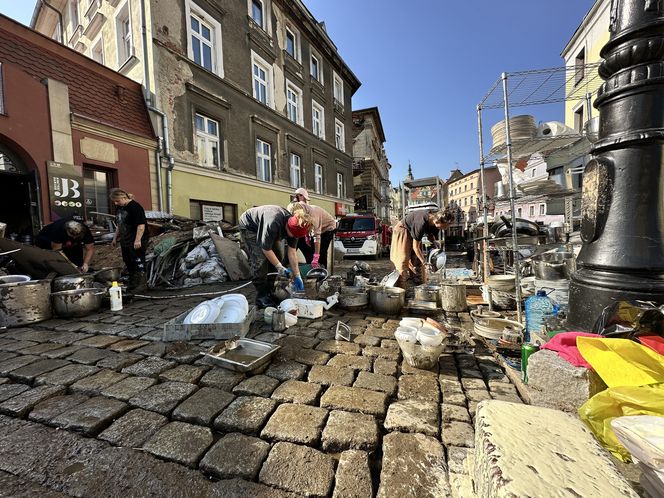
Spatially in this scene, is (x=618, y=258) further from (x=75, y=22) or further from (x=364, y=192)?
(x=364, y=192)

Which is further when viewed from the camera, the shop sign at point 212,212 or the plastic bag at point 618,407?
the shop sign at point 212,212

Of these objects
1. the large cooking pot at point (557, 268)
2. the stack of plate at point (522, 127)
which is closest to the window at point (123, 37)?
the stack of plate at point (522, 127)

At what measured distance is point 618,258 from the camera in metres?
2.08

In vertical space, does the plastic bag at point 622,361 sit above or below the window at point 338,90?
below

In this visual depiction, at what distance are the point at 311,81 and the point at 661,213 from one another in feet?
59.1

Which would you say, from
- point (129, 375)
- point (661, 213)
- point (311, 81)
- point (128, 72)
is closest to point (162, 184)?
point (128, 72)

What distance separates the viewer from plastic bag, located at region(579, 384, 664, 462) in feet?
3.80

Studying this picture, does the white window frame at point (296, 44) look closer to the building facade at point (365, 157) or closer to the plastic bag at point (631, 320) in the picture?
the building facade at point (365, 157)

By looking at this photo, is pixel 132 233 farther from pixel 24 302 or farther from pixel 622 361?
pixel 622 361

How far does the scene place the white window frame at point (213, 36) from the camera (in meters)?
9.83

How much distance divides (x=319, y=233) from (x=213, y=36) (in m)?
10.4

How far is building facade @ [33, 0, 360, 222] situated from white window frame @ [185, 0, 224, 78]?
4cm

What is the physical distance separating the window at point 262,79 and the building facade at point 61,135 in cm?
570

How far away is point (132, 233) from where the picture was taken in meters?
5.21
